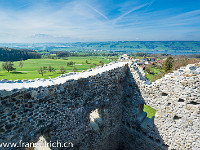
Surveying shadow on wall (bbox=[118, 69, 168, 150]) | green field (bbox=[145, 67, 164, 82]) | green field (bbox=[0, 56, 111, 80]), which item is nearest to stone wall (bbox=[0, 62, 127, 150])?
shadow on wall (bbox=[118, 69, 168, 150])

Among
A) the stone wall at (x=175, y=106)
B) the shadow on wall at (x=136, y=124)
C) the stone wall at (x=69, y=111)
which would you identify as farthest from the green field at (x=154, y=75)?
the stone wall at (x=69, y=111)

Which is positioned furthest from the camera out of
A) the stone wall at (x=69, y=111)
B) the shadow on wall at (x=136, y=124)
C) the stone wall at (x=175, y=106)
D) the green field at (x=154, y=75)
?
the green field at (x=154, y=75)

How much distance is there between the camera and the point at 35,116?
4629 millimetres

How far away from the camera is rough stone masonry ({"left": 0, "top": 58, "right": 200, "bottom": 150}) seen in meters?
4.37

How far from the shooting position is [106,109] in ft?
26.1

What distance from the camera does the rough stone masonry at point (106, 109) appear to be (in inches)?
172

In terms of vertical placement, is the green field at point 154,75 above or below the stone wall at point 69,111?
below

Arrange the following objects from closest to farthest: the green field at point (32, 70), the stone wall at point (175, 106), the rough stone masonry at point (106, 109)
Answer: the rough stone masonry at point (106, 109) → the stone wall at point (175, 106) → the green field at point (32, 70)

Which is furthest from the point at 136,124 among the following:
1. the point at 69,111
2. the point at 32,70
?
the point at 32,70

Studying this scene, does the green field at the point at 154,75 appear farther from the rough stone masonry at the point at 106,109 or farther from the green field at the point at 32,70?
the green field at the point at 32,70

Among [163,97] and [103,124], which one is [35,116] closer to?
[103,124]

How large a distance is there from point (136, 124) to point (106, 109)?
109 inches

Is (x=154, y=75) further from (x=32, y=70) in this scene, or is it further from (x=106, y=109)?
(x=32, y=70)

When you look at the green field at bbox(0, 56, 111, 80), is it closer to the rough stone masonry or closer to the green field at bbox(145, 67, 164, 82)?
the green field at bbox(145, 67, 164, 82)
